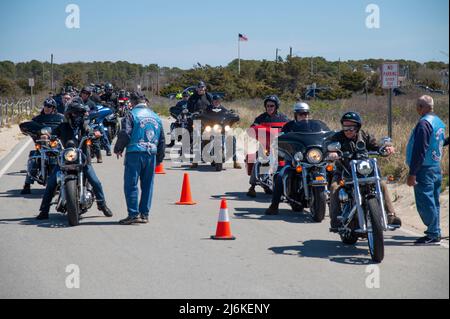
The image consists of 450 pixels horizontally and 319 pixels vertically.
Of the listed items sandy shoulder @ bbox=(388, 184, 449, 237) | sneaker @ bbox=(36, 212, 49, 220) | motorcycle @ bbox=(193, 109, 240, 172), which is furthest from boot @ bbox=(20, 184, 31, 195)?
sandy shoulder @ bbox=(388, 184, 449, 237)

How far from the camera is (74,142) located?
12836 mm

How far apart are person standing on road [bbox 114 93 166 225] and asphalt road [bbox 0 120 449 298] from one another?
1.16 feet

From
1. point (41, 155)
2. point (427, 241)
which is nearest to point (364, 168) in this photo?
point (427, 241)

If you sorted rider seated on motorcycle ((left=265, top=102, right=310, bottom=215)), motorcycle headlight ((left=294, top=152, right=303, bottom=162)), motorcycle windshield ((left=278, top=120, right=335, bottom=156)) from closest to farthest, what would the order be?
motorcycle headlight ((left=294, top=152, right=303, bottom=162)), motorcycle windshield ((left=278, top=120, right=335, bottom=156)), rider seated on motorcycle ((left=265, top=102, right=310, bottom=215))

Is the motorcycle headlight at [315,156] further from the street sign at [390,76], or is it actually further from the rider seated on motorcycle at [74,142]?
the street sign at [390,76]

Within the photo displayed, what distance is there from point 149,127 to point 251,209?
2677 millimetres

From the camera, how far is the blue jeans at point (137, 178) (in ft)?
40.1

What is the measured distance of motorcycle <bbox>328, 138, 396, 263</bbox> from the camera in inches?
366

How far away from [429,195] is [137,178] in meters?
4.31

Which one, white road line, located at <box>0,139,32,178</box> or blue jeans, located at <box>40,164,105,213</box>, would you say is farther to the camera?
white road line, located at <box>0,139,32,178</box>

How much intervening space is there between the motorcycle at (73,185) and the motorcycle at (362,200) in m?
3.95

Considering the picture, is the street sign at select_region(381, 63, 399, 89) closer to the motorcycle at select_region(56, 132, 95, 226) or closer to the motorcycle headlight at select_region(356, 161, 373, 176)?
the motorcycle at select_region(56, 132, 95, 226)

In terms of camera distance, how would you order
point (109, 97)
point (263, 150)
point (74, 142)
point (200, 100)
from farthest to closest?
point (109, 97)
point (200, 100)
point (263, 150)
point (74, 142)

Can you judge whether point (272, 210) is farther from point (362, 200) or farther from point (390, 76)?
point (390, 76)
